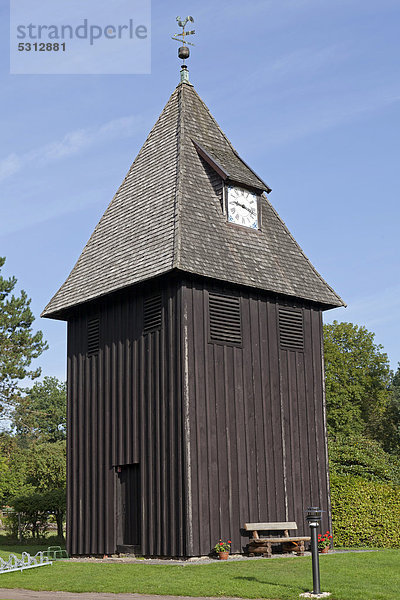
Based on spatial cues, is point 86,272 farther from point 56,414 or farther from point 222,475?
point 56,414

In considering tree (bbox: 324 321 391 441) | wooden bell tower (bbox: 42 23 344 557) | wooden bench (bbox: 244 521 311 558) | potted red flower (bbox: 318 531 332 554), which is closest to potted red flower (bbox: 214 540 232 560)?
wooden bell tower (bbox: 42 23 344 557)

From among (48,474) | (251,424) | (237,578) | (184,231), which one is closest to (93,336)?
(184,231)

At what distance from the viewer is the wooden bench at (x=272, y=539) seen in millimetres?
17812

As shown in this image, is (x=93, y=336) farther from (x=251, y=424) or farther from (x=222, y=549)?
(x=222, y=549)

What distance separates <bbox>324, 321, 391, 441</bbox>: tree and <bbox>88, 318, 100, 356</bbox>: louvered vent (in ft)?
106

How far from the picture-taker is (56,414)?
81.4 meters

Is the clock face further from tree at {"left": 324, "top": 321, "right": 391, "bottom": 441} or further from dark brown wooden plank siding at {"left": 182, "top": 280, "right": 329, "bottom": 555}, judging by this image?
tree at {"left": 324, "top": 321, "right": 391, "bottom": 441}

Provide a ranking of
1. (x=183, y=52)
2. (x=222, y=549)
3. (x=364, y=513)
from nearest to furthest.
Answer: (x=222, y=549) → (x=364, y=513) → (x=183, y=52)

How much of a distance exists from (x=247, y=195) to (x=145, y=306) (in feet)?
15.6

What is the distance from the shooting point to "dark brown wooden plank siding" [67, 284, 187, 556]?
58.4ft

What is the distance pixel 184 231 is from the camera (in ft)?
62.8

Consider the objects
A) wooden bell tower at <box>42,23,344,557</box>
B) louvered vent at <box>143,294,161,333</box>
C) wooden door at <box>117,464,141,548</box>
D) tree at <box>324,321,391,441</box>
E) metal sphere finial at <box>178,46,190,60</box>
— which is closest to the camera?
wooden bell tower at <box>42,23,344,557</box>

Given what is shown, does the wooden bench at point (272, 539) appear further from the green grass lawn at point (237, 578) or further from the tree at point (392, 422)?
the tree at point (392, 422)

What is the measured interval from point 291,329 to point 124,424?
17.3 feet
